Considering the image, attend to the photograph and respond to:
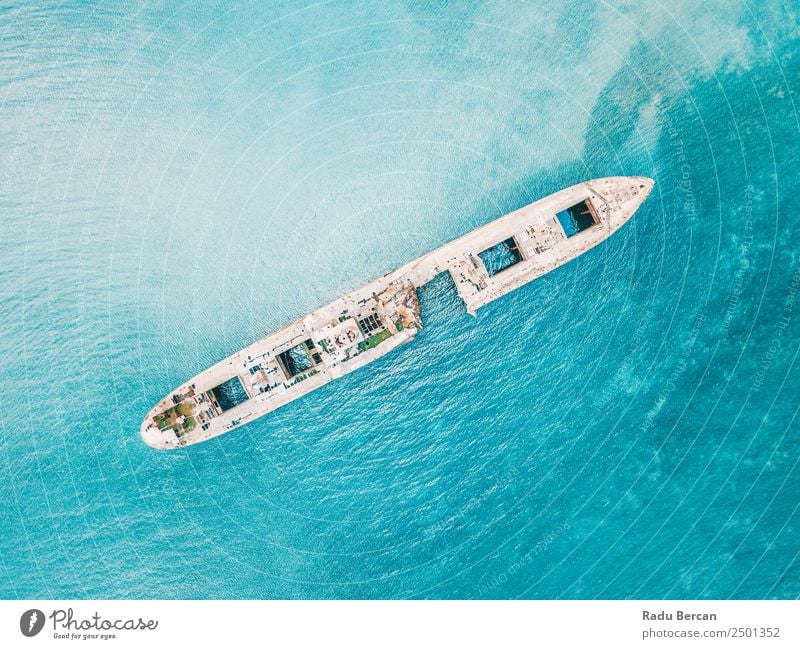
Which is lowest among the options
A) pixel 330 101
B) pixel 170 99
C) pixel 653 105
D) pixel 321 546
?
pixel 321 546

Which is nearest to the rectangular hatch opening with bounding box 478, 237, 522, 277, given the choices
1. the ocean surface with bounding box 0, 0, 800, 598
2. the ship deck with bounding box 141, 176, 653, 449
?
the ship deck with bounding box 141, 176, 653, 449

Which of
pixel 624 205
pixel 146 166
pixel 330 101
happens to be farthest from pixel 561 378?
pixel 146 166

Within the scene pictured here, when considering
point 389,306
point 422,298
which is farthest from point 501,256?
point 389,306

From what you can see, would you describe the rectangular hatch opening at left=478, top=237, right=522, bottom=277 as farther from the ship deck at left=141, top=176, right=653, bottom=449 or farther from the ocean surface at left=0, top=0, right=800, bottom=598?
the ocean surface at left=0, top=0, right=800, bottom=598

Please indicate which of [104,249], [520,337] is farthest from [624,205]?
[104,249]

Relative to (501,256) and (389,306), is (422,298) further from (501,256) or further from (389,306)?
(501,256)

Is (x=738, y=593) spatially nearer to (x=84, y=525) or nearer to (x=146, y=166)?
(x=84, y=525)

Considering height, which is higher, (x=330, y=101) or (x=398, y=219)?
(x=330, y=101)
